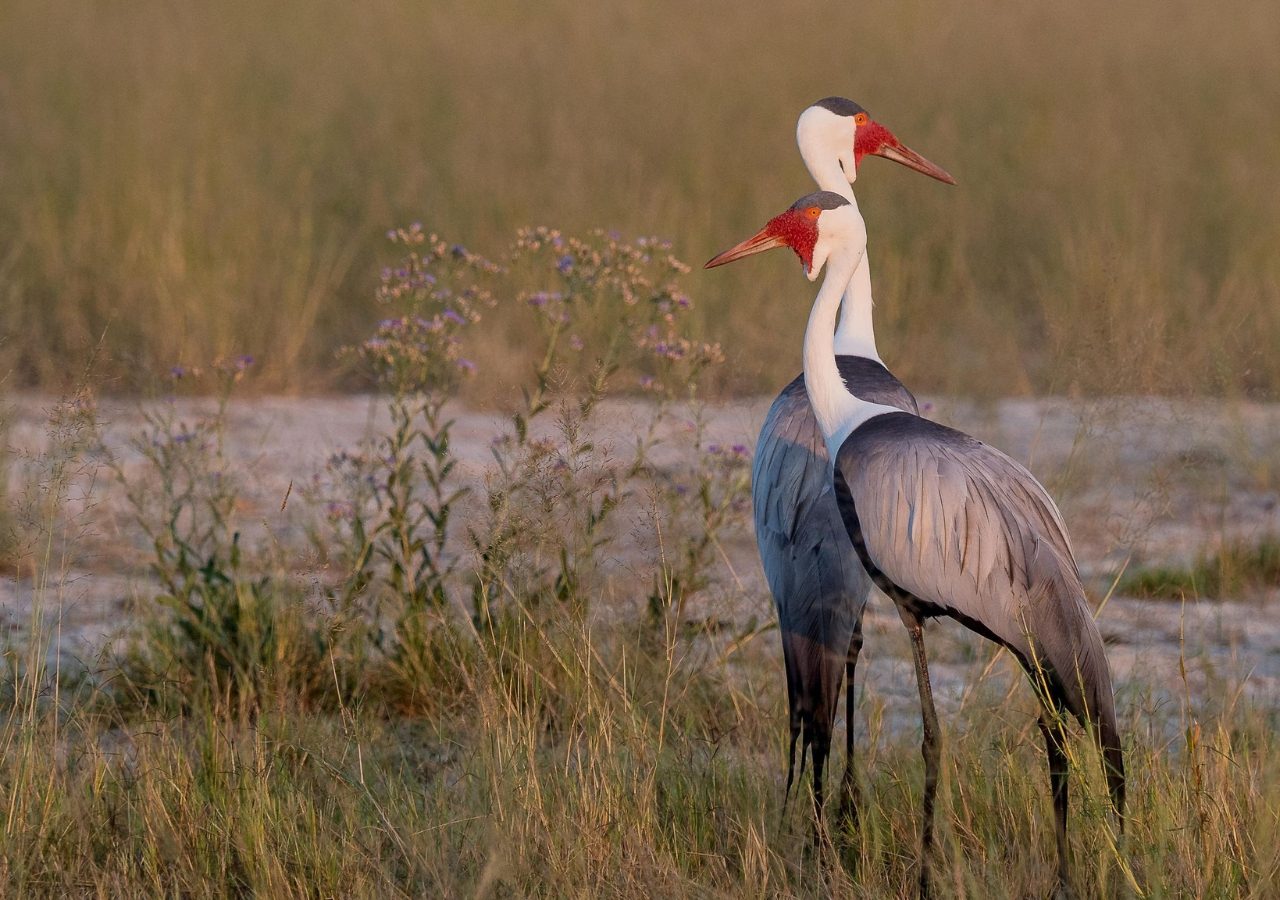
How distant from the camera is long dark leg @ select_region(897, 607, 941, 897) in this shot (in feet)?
8.43

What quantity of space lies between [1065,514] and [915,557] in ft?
7.49

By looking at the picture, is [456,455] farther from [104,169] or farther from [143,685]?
[104,169]

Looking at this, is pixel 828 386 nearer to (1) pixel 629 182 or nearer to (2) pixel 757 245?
(2) pixel 757 245

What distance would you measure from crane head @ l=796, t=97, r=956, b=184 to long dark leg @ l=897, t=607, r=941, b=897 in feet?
5.21

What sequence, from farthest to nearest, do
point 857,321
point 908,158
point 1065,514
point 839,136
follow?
point 1065,514, point 908,158, point 839,136, point 857,321

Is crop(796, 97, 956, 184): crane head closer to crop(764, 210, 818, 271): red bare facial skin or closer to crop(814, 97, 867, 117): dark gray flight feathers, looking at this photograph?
crop(814, 97, 867, 117): dark gray flight feathers

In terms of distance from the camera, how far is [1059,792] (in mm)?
2490

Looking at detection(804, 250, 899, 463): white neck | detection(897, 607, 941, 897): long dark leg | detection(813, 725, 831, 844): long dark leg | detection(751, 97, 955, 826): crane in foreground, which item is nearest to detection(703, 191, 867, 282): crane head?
detection(804, 250, 899, 463): white neck

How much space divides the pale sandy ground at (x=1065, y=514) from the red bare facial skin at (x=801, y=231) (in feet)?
2.28

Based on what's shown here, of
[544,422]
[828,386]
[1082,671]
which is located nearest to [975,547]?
[1082,671]

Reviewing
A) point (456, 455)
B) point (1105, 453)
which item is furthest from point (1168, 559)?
point (456, 455)

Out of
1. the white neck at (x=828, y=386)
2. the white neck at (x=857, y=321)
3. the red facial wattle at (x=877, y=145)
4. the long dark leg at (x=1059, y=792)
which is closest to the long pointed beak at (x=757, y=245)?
the white neck at (x=828, y=386)

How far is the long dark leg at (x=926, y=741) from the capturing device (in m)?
2.57

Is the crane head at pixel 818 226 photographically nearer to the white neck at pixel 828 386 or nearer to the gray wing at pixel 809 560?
the white neck at pixel 828 386
